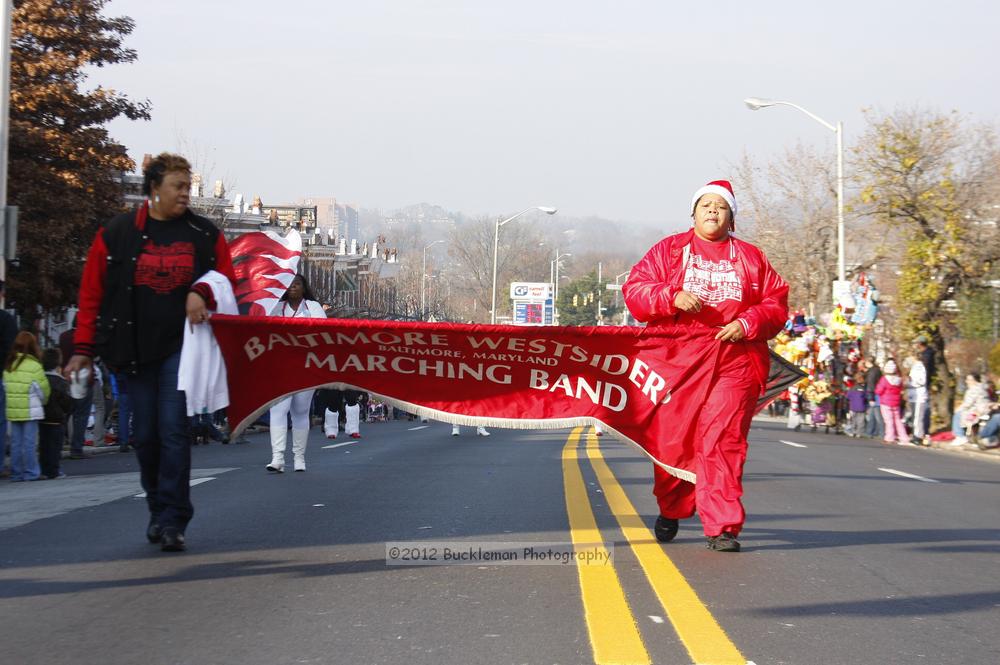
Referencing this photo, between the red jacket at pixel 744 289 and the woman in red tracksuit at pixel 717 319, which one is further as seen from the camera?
the red jacket at pixel 744 289

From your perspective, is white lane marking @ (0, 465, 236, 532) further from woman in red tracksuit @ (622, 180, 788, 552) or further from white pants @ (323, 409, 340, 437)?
white pants @ (323, 409, 340, 437)

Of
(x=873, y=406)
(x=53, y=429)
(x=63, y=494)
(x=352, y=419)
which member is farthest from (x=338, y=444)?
(x=873, y=406)

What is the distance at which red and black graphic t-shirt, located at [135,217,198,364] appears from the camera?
6.86 m

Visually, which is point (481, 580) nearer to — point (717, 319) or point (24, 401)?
point (717, 319)

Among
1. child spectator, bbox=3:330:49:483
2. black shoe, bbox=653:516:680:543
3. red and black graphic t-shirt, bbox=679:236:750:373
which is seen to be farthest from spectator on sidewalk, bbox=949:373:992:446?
red and black graphic t-shirt, bbox=679:236:750:373

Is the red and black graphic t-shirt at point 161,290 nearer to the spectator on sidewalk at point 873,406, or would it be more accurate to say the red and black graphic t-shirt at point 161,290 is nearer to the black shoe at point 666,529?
the black shoe at point 666,529

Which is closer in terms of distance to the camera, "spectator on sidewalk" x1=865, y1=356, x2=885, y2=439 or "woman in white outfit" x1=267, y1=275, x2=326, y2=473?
"woman in white outfit" x1=267, y1=275, x2=326, y2=473

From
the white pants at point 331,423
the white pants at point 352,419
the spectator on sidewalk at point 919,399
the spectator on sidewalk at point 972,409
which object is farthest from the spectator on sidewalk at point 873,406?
Answer: the white pants at point 331,423

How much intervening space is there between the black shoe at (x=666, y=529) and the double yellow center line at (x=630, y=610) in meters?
0.06

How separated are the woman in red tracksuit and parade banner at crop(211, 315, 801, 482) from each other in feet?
0.64

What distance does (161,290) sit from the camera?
6.91 metres

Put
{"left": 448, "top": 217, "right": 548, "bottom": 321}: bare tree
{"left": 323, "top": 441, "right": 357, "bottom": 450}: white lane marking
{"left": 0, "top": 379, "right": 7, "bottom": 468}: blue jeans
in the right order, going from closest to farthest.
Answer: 1. {"left": 0, "top": 379, "right": 7, "bottom": 468}: blue jeans
2. {"left": 323, "top": 441, "right": 357, "bottom": 450}: white lane marking
3. {"left": 448, "top": 217, "right": 548, "bottom": 321}: bare tree

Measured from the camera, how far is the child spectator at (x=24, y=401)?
536 inches

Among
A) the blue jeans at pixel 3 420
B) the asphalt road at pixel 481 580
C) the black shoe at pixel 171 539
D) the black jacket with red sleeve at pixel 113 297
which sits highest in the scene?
the black jacket with red sleeve at pixel 113 297
